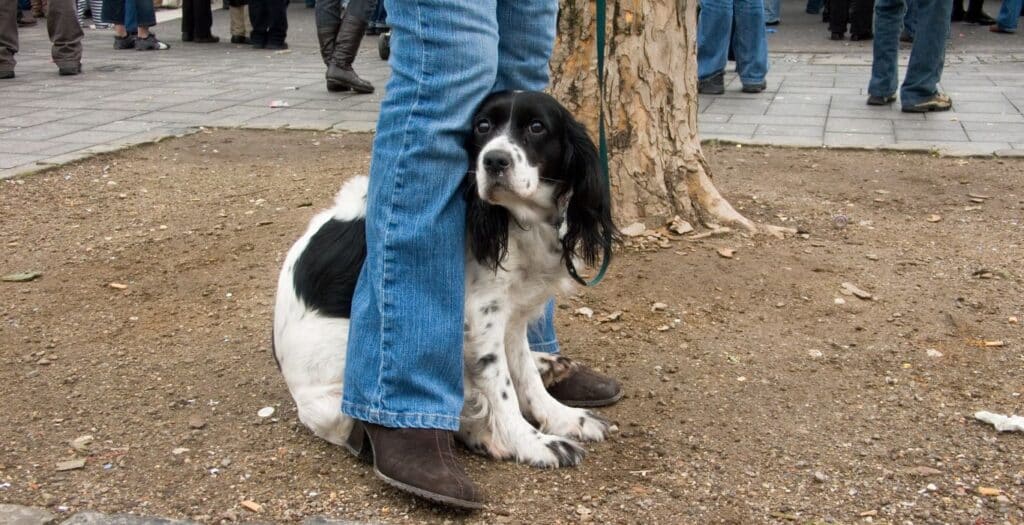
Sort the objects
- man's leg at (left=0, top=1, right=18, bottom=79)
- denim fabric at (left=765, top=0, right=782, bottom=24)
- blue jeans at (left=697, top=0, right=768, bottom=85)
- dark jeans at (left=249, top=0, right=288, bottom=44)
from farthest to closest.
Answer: denim fabric at (left=765, top=0, right=782, bottom=24) → dark jeans at (left=249, top=0, right=288, bottom=44) → man's leg at (left=0, top=1, right=18, bottom=79) → blue jeans at (left=697, top=0, right=768, bottom=85)

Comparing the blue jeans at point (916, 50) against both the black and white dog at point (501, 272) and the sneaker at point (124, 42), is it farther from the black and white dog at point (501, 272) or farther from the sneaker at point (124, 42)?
the sneaker at point (124, 42)

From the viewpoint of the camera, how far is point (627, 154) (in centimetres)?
445

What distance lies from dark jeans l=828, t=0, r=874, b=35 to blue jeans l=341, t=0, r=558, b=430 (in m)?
10.7

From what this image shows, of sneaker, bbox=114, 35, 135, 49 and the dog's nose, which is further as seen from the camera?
sneaker, bbox=114, 35, 135, 49

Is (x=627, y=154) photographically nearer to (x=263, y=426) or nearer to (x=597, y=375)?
(x=597, y=375)

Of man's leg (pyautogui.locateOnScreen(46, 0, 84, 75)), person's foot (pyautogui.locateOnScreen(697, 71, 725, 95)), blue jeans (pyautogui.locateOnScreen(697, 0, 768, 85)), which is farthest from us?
man's leg (pyautogui.locateOnScreen(46, 0, 84, 75))

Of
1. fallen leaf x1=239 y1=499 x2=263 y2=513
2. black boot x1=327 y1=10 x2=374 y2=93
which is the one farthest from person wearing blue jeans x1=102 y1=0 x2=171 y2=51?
fallen leaf x1=239 y1=499 x2=263 y2=513

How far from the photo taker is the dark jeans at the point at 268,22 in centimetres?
1230

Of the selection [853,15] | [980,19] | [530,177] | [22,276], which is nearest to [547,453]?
[530,177]

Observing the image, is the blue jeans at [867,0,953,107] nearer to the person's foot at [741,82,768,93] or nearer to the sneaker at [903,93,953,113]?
the sneaker at [903,93,953,113]

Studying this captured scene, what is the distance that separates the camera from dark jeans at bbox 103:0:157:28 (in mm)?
12023

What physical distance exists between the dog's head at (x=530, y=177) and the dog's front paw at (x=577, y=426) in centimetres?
53

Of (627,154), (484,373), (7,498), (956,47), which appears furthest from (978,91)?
(7,498)

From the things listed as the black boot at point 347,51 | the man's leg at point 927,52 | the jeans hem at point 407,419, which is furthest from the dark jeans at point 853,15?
the jeans hem at point 407,419
